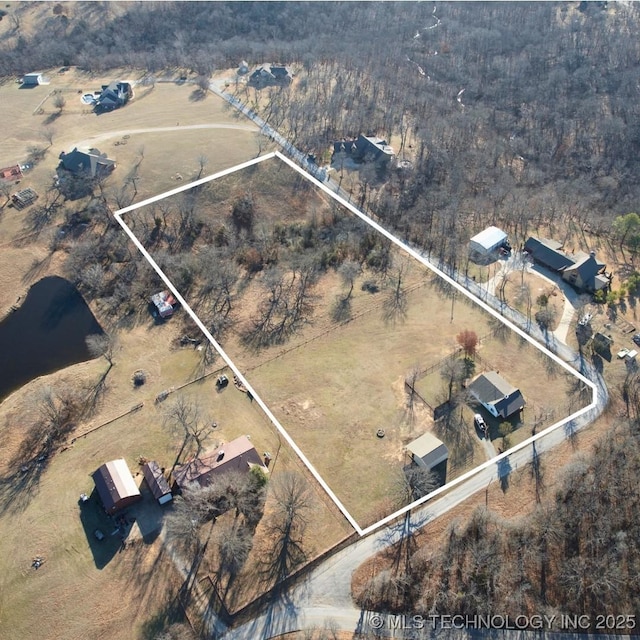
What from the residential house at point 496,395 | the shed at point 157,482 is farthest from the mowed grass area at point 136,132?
the residential house at point 496,395

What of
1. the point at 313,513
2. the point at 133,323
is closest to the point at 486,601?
the point at 313,513

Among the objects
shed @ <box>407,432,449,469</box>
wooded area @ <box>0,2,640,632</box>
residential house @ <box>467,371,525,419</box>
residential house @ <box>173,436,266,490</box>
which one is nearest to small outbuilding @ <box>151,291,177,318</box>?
wooded area @ <box>0,2,640,632</box>

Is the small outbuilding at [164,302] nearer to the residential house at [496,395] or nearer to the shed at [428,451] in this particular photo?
the shed at [428,451]

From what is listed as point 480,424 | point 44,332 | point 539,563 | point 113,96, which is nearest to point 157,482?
point 44,332

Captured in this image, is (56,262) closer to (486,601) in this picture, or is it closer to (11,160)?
(11,160)

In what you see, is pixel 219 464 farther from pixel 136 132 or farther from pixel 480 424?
pixel 136 132

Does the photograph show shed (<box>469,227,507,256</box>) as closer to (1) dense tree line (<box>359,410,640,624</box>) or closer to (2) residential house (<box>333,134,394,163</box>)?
(2) residential house (<box>333,134,394,163</box>)
